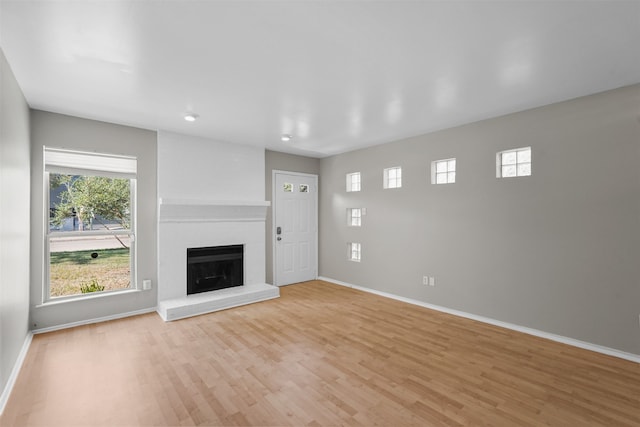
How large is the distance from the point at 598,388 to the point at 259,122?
14.0 feet

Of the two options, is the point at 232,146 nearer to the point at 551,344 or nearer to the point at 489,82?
the point at 489,82

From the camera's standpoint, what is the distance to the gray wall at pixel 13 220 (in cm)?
222

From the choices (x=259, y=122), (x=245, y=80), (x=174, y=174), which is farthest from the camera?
(x=174, y=174)

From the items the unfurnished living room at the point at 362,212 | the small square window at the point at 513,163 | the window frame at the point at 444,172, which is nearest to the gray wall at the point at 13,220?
the unfurnished living room at the point at 362,212

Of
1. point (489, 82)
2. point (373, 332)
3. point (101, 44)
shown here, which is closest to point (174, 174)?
point (101, 44)

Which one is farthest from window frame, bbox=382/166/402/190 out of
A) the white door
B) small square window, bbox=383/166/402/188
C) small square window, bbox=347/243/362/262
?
the white door

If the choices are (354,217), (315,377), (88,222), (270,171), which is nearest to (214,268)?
(88,222)

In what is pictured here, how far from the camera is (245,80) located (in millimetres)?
2695

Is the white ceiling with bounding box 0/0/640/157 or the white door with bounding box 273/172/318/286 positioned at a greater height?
the white ceiling with bounding box 0/0/640/157

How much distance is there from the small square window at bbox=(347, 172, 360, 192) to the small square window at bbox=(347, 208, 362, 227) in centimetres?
41

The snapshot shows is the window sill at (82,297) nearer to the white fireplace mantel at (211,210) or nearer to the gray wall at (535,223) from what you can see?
the white fireplace mantel at (211,210)

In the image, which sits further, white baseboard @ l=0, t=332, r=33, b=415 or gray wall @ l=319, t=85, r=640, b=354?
gray wall @ l=319, t=85, r=640, b=354

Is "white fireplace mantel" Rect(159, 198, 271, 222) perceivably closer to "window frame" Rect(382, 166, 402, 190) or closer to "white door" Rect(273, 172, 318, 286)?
"white door" Rect(273, 172, 318, 286)

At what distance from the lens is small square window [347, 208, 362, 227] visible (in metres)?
5.61
